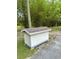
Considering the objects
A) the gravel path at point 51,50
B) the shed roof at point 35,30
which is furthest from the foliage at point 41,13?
the gravel path at point 51,50

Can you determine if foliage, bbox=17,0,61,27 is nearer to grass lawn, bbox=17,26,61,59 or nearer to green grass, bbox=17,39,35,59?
grass lawn, bbox=17,26,61,59

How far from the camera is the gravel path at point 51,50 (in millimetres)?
1304

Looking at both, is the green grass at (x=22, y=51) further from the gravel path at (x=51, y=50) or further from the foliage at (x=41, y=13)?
the foliage at (x=41, y=13)

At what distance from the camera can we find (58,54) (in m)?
1.31

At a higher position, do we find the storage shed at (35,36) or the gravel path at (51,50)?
the storage shed at (35,36)

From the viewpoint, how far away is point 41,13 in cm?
135

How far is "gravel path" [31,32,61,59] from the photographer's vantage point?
130cm

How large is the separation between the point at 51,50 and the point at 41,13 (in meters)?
0.33

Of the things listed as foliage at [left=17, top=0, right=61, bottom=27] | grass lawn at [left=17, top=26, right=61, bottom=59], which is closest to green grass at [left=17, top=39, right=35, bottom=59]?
grass lawn at [left=17, top=26, right=61, bottom=59]

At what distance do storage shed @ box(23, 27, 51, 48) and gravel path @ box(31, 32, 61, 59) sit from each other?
6 centimetres

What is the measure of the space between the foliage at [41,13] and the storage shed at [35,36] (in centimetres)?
4
